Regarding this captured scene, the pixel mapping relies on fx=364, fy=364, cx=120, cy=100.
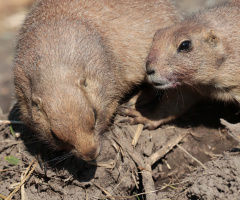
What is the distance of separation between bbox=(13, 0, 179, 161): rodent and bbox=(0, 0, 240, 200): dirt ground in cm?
65

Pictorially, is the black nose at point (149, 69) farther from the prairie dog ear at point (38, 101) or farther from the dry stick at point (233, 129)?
the prairie dog ear at point (38, 101)

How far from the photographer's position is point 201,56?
591cm

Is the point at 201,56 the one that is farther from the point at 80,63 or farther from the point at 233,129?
the point at 80,63

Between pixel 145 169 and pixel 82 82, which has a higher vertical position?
pixel 82 82

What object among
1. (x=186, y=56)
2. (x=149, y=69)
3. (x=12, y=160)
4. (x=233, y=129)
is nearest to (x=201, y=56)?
(x=186, y=56)

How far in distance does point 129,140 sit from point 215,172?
65.1 inches

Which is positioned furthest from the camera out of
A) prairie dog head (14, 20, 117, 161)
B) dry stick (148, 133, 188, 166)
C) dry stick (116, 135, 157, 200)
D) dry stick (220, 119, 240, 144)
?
dry stick (148, 133, 188, 166)

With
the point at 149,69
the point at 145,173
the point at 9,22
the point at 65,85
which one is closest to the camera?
the point at 65,85

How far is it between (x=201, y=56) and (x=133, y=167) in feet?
7.12

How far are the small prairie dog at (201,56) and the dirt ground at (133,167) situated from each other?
0.90 meters

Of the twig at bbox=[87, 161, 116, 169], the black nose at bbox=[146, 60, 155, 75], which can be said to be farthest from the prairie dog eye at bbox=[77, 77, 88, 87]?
the twig at bbox=[87, 161, 116, 169]

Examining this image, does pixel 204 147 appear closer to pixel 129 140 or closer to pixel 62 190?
pixel 129 140

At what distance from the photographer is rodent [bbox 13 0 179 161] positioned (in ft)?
15.9

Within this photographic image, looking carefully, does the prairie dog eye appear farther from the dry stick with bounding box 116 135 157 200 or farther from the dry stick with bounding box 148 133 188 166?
the dry stick with bounding box 148 133 188 166
